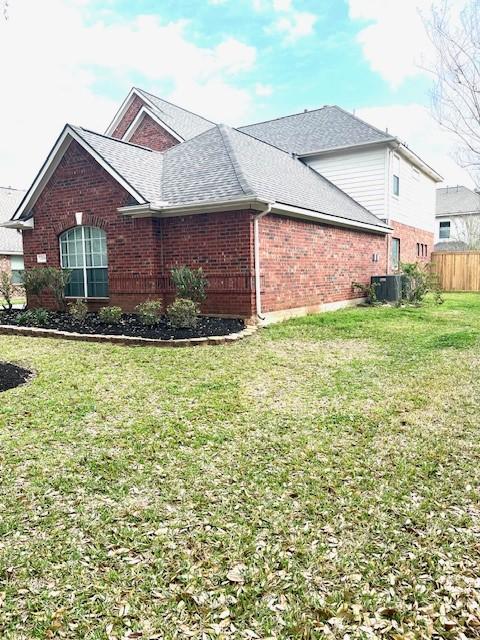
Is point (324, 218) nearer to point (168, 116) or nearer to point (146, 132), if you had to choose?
point (168, 116)

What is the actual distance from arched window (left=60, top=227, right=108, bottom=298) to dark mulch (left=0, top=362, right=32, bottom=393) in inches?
208

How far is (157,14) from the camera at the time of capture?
34.3ft

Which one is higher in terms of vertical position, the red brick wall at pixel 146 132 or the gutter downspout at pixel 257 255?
the red brick wall at pixel 146 132

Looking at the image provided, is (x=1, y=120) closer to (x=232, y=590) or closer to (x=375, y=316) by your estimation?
(x=232, y=590)

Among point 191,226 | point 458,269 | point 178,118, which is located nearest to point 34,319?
point 191,226

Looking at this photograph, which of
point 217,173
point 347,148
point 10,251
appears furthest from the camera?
point 10,251

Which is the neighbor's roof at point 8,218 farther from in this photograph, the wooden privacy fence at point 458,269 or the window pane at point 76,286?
the wooden privacy fence at point 458,269

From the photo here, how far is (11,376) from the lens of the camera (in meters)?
6.46

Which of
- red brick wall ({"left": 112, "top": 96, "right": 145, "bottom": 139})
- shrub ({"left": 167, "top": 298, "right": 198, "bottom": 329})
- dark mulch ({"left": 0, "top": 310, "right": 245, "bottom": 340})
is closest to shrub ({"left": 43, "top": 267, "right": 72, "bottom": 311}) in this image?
dark mulch ({"left": 0, "top": 310, "right": 245, "bottom": 340})

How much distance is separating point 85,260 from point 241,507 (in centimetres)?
1052

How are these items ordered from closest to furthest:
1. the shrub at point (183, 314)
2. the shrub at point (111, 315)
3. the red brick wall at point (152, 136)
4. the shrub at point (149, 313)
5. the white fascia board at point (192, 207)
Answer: the shrub at point (183, 314), the white fascia board at point (192, 207), the shrub at point (149, 313), the shrub at point (111, 315), the red brick wall at point (152, 136)

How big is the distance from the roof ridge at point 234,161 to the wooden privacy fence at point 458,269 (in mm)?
13116

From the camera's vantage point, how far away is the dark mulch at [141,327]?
30.4 feet

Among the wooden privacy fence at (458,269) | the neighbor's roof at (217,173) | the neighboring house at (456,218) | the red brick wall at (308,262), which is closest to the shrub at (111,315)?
the neighbor's roof at (217,173)
